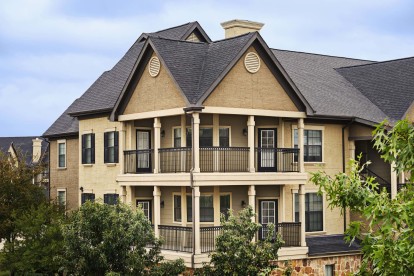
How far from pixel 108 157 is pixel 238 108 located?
9.92m

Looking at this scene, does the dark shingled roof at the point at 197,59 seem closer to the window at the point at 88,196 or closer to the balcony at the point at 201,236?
the balcony at the point at 201,236

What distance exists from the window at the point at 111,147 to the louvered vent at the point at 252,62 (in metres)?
9.03

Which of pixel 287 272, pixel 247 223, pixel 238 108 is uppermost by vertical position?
pixel 238 108

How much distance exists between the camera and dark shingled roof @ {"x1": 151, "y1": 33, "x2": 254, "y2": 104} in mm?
30172

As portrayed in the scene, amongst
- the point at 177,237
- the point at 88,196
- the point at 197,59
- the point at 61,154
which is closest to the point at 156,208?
the point at 177,237

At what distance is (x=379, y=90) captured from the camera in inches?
1542

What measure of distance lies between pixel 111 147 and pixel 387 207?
2418 centimetres

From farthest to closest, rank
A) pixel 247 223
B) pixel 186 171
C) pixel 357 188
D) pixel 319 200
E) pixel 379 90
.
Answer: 1. pixel 379 90
2. pixel 319 200
3. pixel 186 171
4. pixel 247 223
5. pixel 357 188

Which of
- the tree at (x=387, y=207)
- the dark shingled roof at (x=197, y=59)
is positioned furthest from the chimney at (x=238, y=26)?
the tree at (x=387, y=207)

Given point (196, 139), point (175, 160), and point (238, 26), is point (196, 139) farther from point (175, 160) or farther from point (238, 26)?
point (238, 26)

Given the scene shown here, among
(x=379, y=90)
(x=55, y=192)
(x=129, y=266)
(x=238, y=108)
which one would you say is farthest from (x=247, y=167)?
(x=55, y=192)

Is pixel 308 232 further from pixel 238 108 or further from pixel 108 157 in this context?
pixel 108 157

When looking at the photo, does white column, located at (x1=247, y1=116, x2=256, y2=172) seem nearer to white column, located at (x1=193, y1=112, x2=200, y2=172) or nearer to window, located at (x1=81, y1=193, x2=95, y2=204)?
white column, located at (x1=193, y1=112, x2=200, y2=172)

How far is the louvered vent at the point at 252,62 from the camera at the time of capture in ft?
102
